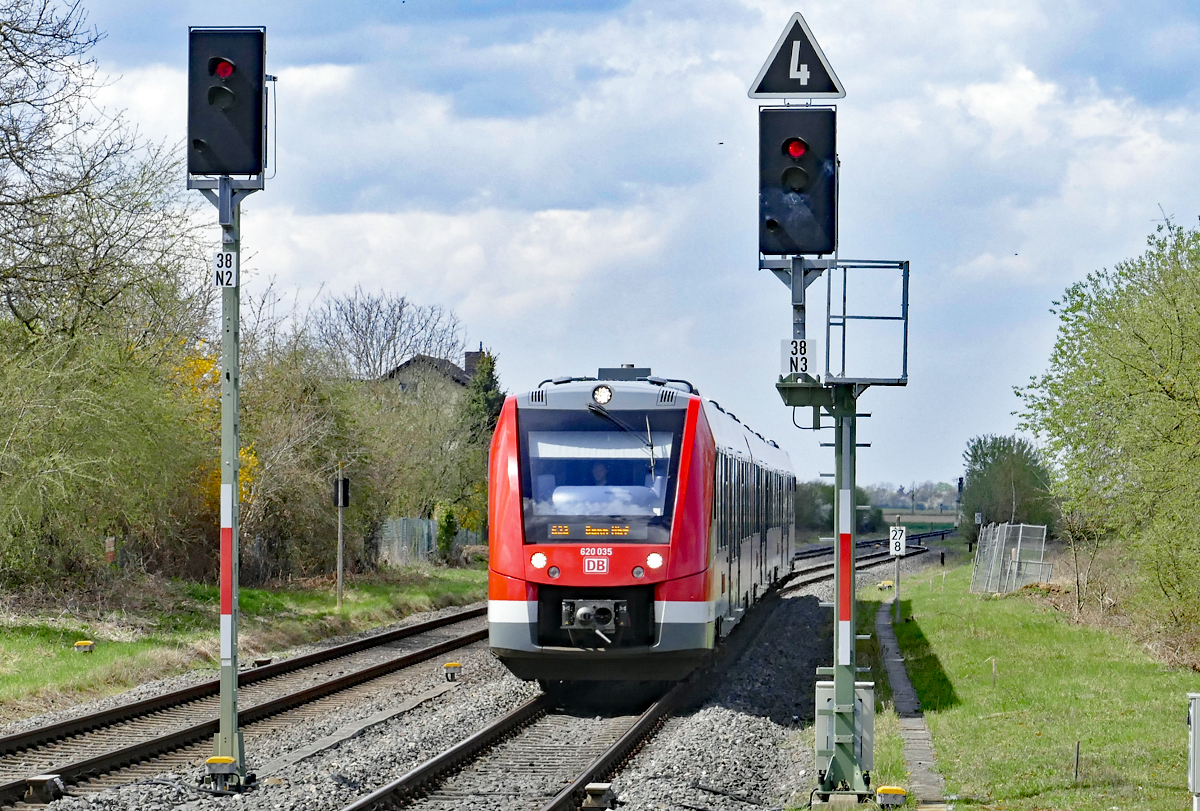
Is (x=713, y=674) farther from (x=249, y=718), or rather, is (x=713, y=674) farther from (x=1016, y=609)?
(x=1016, y=609)

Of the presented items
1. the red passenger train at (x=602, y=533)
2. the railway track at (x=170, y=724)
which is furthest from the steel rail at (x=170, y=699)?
the red passenger train at (x=602, y=533)

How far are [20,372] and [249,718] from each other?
8.84 metres

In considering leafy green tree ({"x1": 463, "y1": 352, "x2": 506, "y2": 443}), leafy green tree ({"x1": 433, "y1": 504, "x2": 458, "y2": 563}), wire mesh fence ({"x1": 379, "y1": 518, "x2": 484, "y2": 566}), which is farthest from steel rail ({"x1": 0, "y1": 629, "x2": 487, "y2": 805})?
leafy green tree ({"x1": 463, "y1": 352, "x2": 506, "y2": 443})

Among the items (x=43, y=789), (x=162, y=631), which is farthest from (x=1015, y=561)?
(x=43, y=789)

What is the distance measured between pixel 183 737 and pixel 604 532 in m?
4.31

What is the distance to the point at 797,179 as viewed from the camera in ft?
29.1

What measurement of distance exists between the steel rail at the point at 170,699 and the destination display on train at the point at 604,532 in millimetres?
4499

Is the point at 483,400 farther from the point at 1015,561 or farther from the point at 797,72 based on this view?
the point at 797,72

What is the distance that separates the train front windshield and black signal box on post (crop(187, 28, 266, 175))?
16.7 feet

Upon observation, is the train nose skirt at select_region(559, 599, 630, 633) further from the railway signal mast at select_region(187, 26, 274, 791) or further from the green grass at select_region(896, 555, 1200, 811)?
the railway signal mast at select_region(187, 26, 274, 791)

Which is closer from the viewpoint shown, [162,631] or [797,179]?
[797,179]

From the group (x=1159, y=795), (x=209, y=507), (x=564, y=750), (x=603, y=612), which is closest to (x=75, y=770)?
(x=564, y=750)

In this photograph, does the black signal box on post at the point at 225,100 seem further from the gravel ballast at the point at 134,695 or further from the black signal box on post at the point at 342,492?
the black signal box on post at the point at 342,492

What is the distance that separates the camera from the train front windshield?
13273 mm
